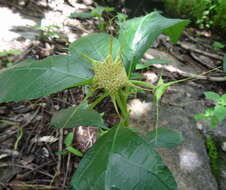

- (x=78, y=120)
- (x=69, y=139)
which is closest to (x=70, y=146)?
(x=69, y=139)

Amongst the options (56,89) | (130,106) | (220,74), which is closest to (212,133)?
(130,106)

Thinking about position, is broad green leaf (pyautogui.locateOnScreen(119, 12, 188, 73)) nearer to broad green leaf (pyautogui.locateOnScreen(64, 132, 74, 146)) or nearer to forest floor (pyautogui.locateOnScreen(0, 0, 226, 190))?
forest floor (pyautogui.locateOnScreen(0, 0, 226, 190))

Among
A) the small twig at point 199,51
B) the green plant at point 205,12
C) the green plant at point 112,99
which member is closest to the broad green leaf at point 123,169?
the green plant at point 112,99

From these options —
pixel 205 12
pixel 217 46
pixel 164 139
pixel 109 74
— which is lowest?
pixel 164 139

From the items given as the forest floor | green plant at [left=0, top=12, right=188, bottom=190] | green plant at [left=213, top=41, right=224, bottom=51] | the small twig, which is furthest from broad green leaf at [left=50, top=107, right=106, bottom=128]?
green plant at [left=213, top=41, right=224, bottom=51]

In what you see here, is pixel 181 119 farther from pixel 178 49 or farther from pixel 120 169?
pixel 178 49

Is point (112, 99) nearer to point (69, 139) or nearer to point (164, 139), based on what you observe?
point (164, 139)
